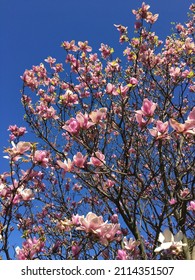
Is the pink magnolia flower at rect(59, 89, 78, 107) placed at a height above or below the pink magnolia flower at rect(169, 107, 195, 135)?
above

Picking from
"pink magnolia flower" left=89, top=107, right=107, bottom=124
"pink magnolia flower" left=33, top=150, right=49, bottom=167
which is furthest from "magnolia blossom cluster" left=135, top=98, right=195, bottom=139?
"pink magnolia flower" left=33, top=150, right=49, bottom=167

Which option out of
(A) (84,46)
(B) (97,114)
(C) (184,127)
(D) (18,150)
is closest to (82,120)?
(B) (97,114)

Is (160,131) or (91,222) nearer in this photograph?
(91,222)

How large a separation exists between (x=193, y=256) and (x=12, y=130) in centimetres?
256

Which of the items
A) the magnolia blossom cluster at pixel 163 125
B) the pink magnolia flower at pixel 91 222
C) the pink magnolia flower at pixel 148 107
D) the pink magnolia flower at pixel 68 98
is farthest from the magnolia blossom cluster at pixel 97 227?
the pink magnolia flower at pixel 68 98

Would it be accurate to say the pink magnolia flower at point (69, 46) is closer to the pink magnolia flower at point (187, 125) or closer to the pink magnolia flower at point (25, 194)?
Answer: the pink magnolia flower at point (25, 194)

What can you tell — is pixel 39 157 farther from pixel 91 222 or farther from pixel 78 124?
pixel 91 222

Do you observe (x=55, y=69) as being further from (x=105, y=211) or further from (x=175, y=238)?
(x=175, y=238)

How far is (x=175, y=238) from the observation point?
2.45 metres

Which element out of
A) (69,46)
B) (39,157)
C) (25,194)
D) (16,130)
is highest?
(69,46)

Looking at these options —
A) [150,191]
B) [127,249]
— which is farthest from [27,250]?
[150,191]

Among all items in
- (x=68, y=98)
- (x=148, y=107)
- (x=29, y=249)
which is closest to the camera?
(x=148, y=107)

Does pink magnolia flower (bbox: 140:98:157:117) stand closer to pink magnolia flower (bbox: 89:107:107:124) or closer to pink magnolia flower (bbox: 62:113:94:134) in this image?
pink magnolia flower (bbox: 89:107:107:124)

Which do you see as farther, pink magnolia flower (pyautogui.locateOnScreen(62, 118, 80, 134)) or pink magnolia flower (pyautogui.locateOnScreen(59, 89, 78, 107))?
pink magnolia flower (pyautogui.locateOnScreen(59, 89, 78, 107))
